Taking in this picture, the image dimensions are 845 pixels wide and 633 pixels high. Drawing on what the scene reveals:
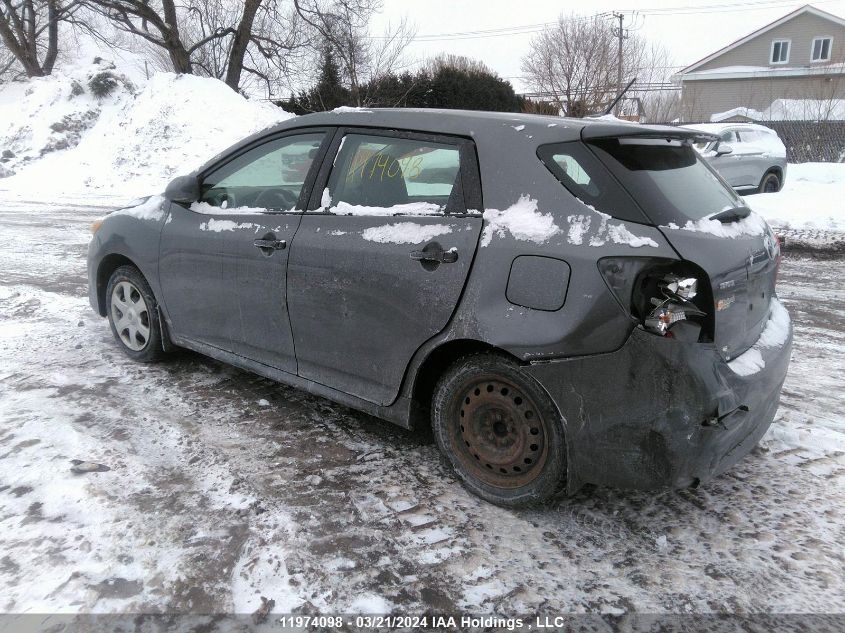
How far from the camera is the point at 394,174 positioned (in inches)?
122

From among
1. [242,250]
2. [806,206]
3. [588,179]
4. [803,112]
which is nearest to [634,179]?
[588,179]

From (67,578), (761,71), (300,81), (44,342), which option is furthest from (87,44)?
(761,71)

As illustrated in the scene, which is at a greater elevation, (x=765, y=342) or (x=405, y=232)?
(x=405, y=232)

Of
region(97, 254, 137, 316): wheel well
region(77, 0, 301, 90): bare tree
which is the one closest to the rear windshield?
region(97, 254, 137, 316): wheel well

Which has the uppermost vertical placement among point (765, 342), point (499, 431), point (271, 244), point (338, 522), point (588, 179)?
point (588, 179)

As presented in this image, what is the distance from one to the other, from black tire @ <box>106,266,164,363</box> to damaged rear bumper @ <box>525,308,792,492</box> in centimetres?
284

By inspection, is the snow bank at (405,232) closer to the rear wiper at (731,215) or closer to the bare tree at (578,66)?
the rear wiper at (731,215)

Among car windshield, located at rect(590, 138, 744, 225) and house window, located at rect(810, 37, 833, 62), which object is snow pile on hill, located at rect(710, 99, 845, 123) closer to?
house window, located at rect(810, 37, 833, 62)

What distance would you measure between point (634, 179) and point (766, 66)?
48.2 meters

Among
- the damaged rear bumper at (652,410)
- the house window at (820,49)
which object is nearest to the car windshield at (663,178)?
the damaged rear bumper at (652,410)

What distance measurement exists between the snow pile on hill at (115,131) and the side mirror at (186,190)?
13785 millimetres

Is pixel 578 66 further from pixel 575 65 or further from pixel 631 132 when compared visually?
pixel 631 132

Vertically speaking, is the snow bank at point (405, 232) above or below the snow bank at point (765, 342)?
above

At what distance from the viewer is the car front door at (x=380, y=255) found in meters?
2.79
